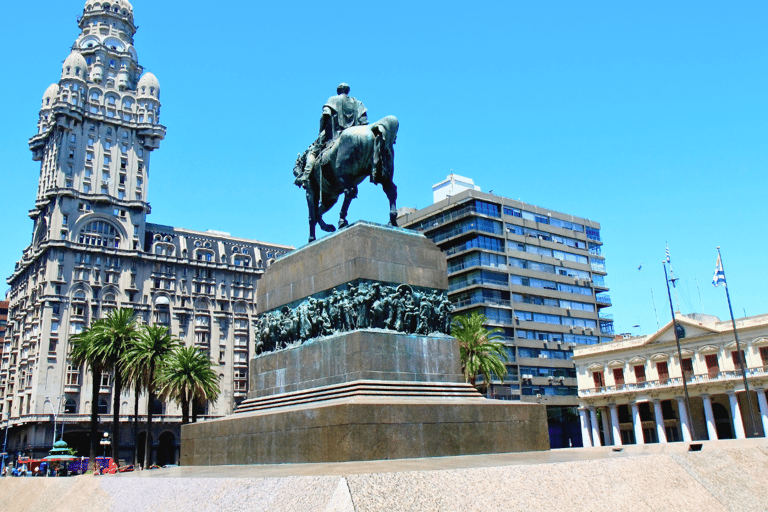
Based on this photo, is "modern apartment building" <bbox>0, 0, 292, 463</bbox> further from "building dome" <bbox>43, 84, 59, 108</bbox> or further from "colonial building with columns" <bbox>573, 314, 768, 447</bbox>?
"colonial building with columns" <bbox>573, 314, 768, 447</bbox>

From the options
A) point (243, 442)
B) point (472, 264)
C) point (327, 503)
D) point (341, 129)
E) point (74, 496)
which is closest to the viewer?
point (327, 503)

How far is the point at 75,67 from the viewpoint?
86.8m

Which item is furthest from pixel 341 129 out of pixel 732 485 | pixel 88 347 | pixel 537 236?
pixel 537 236

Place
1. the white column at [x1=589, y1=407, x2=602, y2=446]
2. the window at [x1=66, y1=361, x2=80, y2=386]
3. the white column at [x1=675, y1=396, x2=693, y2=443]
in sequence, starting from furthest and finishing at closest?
the window at [x1=66, y1=361, x2=80, y2=386] → the white column at [x1=589, y1=407, x2=602, y2=446] → the white column at [x1=675, y1=396, x2=693, y2=443]

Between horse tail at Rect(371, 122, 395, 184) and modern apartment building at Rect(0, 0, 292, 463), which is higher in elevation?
modern apartment building at Rect(0, 0, 292, 463)

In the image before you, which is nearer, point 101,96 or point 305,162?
point 305,162

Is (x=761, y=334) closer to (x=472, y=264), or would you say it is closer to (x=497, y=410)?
(x=472, y=264)

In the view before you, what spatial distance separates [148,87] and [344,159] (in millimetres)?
85014

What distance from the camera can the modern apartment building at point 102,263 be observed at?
76.9 m

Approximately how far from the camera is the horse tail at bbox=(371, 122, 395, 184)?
1720 centimetres

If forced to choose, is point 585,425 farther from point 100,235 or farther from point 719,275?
point 100,235

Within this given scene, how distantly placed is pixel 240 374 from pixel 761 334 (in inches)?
2505

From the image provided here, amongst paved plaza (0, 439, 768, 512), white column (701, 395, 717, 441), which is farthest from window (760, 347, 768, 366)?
paved plaza (0, 439, 768, 512)

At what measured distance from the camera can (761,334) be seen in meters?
53.8
